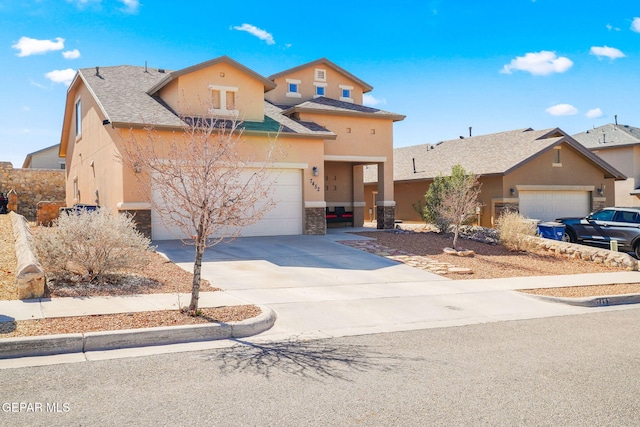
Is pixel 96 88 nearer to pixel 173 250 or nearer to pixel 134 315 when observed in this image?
pixel 173 250

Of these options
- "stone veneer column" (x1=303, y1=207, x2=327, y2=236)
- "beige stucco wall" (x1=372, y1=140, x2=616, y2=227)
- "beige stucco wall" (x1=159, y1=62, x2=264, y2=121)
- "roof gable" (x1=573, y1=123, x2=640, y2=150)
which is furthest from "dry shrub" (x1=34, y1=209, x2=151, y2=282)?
"roof gable" (x1=573, y1=123, x2=640, y2=150)

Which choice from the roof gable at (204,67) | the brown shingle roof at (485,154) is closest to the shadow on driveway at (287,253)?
the roof gable at (204,67)

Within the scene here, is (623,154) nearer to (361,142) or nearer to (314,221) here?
(361,142)

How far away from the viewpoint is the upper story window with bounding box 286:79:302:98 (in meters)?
25.4

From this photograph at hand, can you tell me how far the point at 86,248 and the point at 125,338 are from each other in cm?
404

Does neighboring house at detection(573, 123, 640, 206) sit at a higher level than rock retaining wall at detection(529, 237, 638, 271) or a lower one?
higher

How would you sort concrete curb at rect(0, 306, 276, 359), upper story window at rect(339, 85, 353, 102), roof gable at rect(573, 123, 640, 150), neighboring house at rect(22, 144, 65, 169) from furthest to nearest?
neighboring house at rect(22, 144, 65, 169) < roof gable at rect(573, 123, 640, 150) < upper story window at rect(339, 85, 353, 102) < concrete curb at rect(0, 306, 276, 359)

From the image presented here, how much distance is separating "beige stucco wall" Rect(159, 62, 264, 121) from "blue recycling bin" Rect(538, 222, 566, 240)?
11570mm

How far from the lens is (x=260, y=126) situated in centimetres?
1964

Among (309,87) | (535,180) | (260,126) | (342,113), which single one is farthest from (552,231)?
(309,87)

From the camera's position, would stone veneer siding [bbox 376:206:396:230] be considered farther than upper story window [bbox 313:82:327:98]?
No

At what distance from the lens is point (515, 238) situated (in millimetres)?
18781

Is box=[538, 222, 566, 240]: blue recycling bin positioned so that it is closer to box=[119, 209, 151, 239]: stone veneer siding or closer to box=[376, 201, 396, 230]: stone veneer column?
box=[376, 201, 396, 230]: stone veneer column

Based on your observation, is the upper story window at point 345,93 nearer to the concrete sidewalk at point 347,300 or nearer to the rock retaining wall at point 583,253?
the rock retaining wall at point 583,253
